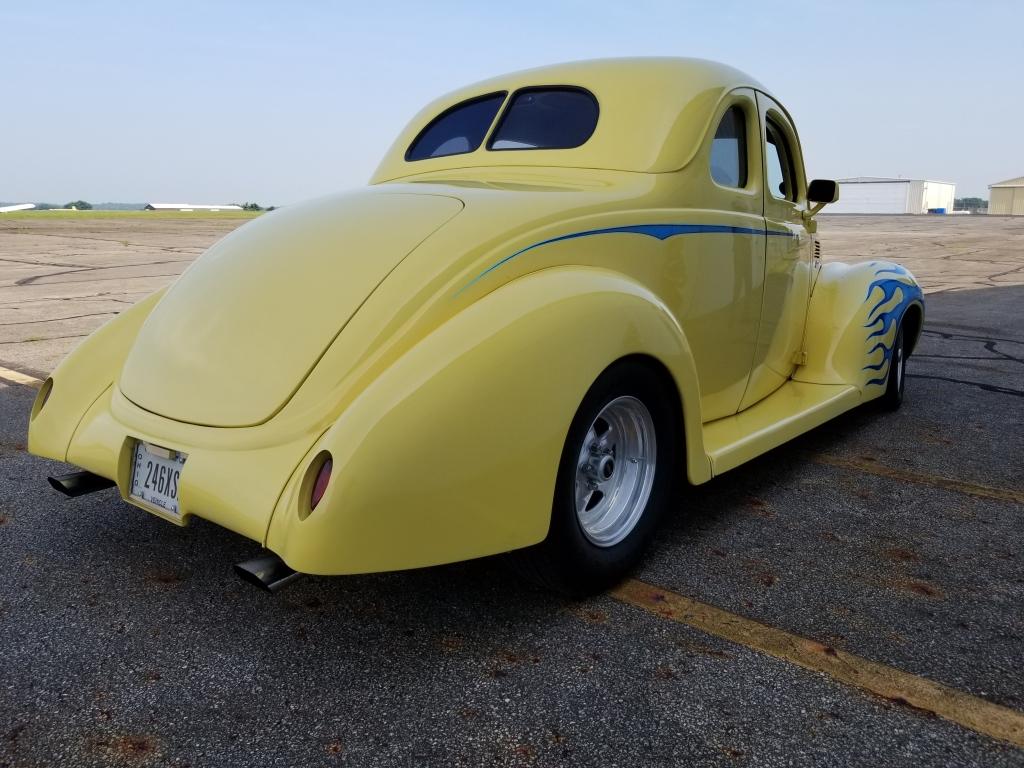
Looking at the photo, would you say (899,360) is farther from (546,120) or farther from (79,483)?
(79,483)

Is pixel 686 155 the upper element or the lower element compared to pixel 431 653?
upper

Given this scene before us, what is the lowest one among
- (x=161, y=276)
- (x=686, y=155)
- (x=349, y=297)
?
(x=161, y=276)

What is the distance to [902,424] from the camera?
490 centimetres

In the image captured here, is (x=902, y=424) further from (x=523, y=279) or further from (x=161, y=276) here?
(x=161, y=276)

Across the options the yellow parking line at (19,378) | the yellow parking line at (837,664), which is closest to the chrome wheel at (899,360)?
the yellow parking line at (837,664)

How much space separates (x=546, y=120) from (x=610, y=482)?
169 cm

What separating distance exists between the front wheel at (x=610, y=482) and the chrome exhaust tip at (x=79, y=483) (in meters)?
1.57

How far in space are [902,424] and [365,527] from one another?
12.3 feet

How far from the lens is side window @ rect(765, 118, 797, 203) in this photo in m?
4.20

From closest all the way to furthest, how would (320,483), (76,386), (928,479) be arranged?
(320,483) → (76,386) → (928,479)

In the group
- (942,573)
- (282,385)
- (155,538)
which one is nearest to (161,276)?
(155,538)

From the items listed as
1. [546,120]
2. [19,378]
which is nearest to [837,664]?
[546,120]

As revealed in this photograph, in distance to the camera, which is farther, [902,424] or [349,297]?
[902,424]

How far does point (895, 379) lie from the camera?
16.6 feet
